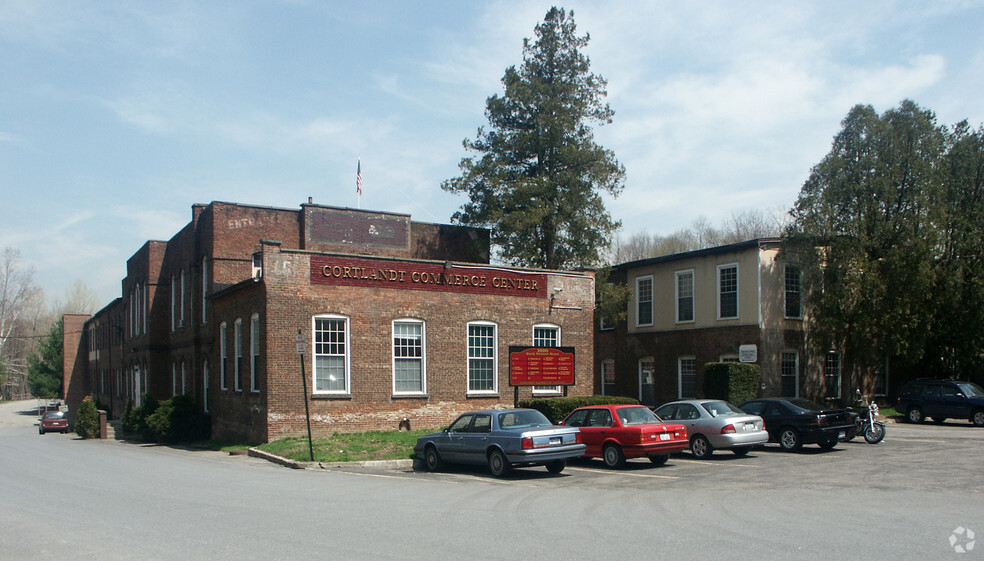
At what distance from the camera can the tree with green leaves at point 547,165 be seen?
116ft

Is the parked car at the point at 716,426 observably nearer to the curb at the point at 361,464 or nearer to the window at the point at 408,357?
the curb at the point at 361,464

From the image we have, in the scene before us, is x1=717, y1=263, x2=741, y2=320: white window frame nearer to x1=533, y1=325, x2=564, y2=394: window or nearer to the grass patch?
x1=533, y1=325, x2=564, y2=394: window

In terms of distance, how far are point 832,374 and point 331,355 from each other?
22.3m

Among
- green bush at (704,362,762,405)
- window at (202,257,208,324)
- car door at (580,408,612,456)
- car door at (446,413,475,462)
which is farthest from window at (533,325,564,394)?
window at (202,257,208,324)

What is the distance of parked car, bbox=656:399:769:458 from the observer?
19141 mm

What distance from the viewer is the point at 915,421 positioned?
30859 millimetres

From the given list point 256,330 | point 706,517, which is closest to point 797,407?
point 706,517

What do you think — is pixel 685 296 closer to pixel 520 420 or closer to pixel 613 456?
pixel 613 456

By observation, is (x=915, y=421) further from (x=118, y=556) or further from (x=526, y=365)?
(x=118, y=556)

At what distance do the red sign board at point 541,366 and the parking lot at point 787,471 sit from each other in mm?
6782

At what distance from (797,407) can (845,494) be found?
7.80 m

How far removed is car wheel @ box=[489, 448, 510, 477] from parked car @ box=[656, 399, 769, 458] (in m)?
5.50

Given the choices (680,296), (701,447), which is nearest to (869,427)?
(701,447)

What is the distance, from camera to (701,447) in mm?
19719
